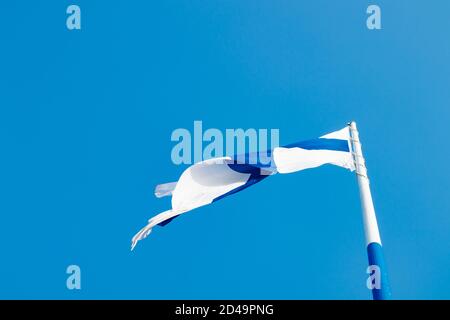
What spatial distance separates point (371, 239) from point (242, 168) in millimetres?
4895

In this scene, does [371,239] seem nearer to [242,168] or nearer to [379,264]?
[379,264]

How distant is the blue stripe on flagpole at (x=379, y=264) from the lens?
14.5 metres

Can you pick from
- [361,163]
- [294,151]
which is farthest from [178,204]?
[361,163]

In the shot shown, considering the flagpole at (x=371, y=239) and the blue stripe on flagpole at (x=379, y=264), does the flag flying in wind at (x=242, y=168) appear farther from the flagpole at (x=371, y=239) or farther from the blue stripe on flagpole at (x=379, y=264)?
the blue stripe on flagpole at (x=379, y=264)

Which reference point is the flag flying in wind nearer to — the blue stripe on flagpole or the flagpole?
the flagpole

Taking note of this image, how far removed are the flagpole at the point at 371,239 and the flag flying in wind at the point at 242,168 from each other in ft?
2.80

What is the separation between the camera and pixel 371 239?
15930 mm

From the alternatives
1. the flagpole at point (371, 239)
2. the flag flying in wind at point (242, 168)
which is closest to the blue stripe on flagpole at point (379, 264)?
the flagpole at point (371, 239)

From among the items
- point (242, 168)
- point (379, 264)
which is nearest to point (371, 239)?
point (379, 264)

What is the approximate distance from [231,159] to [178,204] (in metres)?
1.79

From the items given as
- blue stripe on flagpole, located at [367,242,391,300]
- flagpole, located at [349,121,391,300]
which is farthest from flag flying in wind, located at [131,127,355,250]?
blue stripe on flagpole, located at [367,242,391,300]

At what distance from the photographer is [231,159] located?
19922 mm

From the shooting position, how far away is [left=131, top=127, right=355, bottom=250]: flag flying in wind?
19.4 metres
